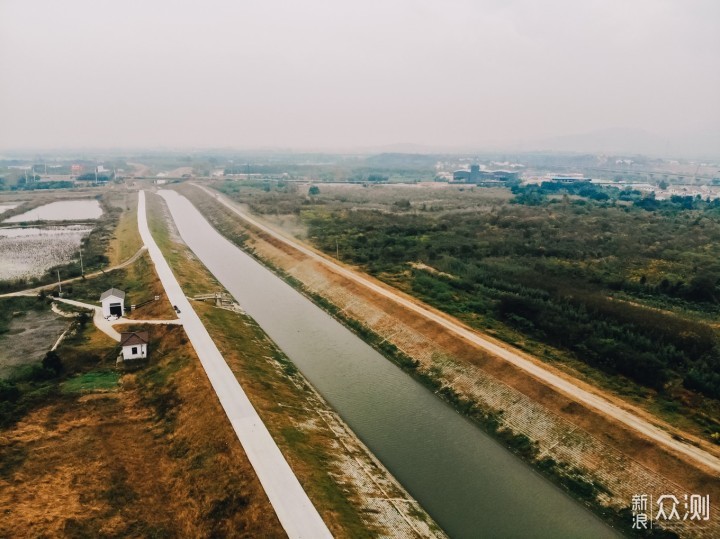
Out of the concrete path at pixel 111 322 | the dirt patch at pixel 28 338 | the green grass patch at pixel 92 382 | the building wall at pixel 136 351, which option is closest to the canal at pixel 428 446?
the concrete path at pixel 111 322

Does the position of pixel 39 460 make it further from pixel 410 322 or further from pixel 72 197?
pixel 72 197

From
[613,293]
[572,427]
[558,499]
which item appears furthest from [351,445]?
[613,293]

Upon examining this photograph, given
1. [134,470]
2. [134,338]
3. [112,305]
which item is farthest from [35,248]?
[134,470]

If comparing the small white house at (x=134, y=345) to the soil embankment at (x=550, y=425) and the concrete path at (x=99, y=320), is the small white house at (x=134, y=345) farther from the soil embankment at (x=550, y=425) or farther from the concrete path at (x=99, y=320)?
the soil embankment at (x=550, y=425)

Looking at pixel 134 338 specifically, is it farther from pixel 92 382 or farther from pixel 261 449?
pixel 261 449

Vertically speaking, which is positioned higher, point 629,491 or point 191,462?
point 191,462

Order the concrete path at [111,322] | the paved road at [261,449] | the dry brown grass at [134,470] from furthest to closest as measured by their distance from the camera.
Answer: the concrete path at [111,322], the dry brown grass at [134,470], the paved road at [261,449]
